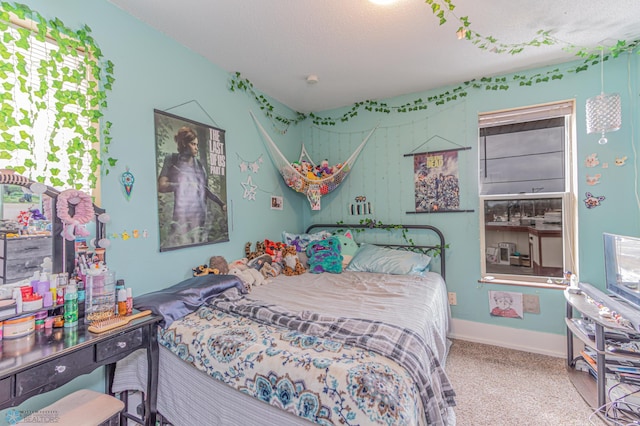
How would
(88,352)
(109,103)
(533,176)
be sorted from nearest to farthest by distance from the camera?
(88,352)
(109,103)
(533,176)

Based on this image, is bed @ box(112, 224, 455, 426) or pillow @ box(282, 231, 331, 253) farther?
pillow @ box(282, 231, 331, 253)

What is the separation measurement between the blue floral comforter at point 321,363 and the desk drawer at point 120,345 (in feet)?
0.50

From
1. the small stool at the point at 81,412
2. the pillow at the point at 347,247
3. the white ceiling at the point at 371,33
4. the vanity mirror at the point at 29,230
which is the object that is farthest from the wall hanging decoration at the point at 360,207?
the small stool at the point at 81,412

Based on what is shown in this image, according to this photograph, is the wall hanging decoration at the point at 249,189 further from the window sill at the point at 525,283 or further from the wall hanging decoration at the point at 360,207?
the window sill at the point at 525,283

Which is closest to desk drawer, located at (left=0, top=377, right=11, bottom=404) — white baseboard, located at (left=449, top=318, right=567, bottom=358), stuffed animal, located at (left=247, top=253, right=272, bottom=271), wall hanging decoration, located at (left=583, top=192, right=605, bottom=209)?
stuffed animal, located at (left=247, top=253, right=272, bottom=271)

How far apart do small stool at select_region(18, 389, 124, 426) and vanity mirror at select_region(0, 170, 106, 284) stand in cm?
62

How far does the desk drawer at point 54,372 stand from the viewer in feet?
3.31

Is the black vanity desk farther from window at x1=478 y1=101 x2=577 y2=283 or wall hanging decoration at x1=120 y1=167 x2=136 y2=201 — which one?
window at x1=478 y1=101 x2=577 y2=283

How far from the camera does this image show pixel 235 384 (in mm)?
1261

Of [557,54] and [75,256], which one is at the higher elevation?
[557,54]

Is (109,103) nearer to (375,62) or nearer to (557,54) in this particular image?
(375,62)

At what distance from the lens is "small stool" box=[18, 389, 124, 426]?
1167 mm

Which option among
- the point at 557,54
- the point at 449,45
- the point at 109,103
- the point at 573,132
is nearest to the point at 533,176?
the point at 573,132

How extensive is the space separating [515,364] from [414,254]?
47.4 inches
